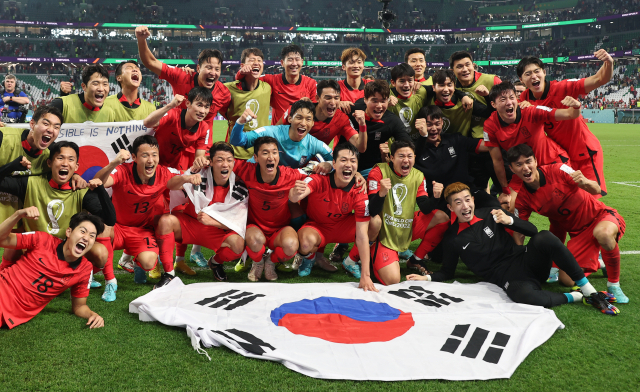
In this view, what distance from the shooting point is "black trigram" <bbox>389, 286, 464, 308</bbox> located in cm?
406

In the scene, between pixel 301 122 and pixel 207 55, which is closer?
pixel 301 122

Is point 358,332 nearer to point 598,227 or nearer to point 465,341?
point 465,341

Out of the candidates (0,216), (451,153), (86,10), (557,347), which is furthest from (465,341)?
(86,10)

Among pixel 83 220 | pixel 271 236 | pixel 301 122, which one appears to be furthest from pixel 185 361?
pixel 301 122

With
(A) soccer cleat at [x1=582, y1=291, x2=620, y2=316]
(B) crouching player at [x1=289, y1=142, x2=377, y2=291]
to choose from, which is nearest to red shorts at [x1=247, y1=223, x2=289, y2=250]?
(B) crouching player at [x1=289, y1=142, x2=377, y2=291]

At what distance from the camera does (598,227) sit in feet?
14.3

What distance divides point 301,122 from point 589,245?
10.6 ft

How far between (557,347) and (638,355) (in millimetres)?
527

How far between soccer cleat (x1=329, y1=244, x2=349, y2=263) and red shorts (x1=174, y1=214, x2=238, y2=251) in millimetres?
1417

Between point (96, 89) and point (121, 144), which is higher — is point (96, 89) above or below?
above

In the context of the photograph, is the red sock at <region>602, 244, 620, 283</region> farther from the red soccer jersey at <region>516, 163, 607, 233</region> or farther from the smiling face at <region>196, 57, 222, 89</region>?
the smiling face at <region>196, 57, 222, 89</region>

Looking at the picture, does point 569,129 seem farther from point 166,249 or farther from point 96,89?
point 96,89

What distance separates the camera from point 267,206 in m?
5.02

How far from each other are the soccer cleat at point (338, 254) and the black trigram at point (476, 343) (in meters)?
Result: 2.33
